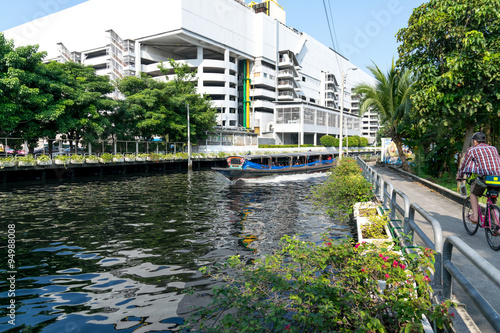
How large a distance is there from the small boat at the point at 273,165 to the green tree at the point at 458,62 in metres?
14.2

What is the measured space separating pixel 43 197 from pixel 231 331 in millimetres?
17623

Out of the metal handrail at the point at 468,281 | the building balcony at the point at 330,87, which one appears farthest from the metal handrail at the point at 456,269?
the building balcony at the point at 330,87

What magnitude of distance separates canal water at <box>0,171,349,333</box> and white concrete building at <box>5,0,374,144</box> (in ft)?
161

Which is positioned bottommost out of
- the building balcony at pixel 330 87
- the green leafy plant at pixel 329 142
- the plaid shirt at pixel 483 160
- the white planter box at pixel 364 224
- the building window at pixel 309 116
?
the white planter box at pixel 364 224

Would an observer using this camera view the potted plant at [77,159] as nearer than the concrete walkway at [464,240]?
No

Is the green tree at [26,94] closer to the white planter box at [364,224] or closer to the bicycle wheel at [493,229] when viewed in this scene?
the white planter box at [364,224]

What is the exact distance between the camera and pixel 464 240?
6.31 m

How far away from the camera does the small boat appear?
25.6m

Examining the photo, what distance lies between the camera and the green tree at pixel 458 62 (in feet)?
37.3

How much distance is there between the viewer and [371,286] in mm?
3281

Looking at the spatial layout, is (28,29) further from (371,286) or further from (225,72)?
(371,286)

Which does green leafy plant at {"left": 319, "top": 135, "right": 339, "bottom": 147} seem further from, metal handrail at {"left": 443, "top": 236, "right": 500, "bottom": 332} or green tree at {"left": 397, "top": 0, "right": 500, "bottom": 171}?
metal handrail at {"left": 443, "top": 236, "right": 500, "bottom": 332}

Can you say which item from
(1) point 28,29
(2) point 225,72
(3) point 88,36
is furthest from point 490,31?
(1) point 28,29

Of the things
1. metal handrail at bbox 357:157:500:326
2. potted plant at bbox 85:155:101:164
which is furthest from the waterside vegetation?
potted plant at bbox 85:155:101:164
